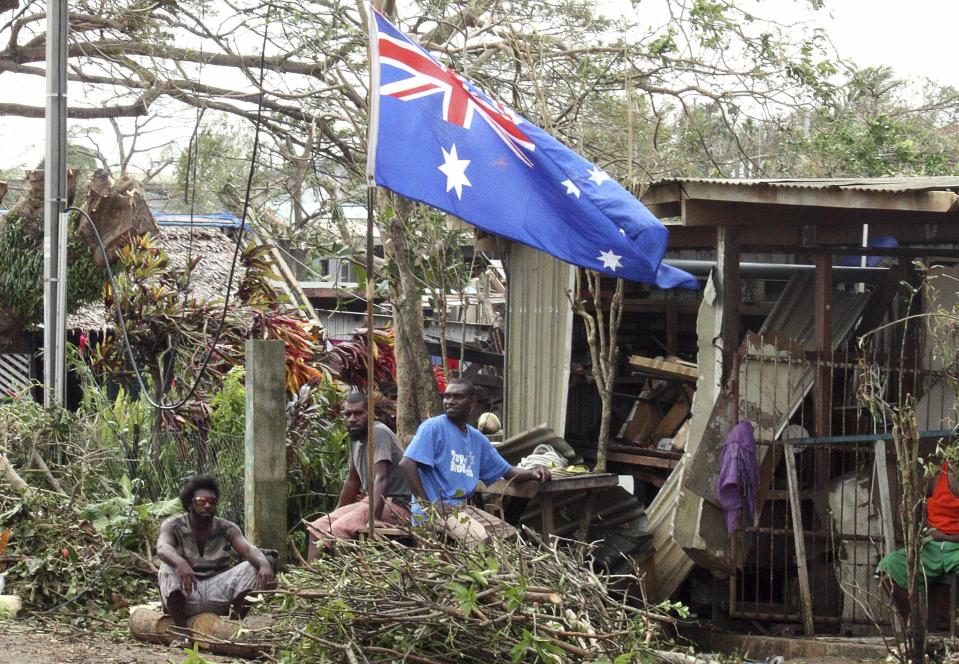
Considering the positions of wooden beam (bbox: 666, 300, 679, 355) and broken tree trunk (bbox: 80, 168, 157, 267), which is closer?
wooden beam (bbox: 666, 300, 679, 355)

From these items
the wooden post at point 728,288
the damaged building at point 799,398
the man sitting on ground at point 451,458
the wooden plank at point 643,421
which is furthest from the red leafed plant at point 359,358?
the wooden post at point 728,288

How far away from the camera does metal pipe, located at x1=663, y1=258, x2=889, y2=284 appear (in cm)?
1038

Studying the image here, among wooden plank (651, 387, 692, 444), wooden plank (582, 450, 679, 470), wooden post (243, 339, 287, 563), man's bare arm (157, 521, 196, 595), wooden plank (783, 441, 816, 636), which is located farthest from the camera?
wooden plank (651, 387, 692, 444)

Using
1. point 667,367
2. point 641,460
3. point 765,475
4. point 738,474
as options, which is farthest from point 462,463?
point 667,367

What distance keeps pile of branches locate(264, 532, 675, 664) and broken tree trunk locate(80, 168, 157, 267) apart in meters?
7.86

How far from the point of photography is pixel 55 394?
34.6ft

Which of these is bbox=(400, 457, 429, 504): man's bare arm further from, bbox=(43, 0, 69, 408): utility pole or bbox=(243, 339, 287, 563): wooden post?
bbox=(43, 0, 69, 408): utility pole

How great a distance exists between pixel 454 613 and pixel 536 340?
6226 mm

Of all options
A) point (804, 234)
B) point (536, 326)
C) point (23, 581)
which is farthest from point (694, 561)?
point (23, 581)

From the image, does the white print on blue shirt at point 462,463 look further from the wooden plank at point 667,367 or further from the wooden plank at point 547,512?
the wooden plank at point 667,367

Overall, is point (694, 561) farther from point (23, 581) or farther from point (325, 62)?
point (325, 62)

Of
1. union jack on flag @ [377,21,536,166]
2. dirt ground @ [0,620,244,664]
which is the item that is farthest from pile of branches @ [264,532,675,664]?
union jack on flag @ [377,21,536,166]

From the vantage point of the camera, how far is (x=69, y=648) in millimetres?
7109

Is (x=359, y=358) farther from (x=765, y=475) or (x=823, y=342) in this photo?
(x=823, y=342)
